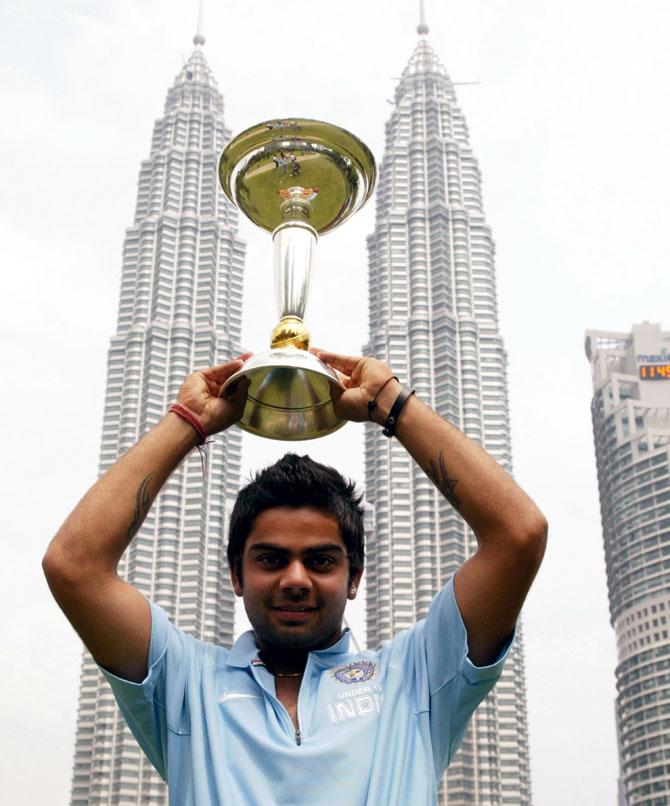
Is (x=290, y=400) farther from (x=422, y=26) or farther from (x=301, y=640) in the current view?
(x=422, y=26)

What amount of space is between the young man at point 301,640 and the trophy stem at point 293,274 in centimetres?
58

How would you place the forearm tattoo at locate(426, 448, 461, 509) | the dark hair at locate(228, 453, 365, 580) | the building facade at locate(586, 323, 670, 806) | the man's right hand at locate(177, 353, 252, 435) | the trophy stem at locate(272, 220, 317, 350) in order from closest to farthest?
1. the forearm tattoo at locate(426, 448, 461, 509)
2. the dark hair at locate(228, 453, 365, 580)
3. the man's right hand at locate(177, 353, 252, 435)
4. the trophy stem at locate(272, 220, 317, 350)
5. the building facade at locate(586, 323, 670, 806)

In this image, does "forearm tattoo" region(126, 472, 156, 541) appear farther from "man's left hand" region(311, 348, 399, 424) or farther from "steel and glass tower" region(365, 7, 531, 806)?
"steel and glass tower" region(365, 7, 531, 806)

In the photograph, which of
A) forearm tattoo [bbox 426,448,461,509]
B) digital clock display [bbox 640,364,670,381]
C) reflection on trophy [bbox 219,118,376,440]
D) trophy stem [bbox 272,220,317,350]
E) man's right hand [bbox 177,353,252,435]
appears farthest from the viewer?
digital clock display [bbox 640,364,670,381]

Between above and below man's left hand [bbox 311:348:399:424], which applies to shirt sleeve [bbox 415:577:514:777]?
below

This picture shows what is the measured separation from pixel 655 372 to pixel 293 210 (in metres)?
84.9

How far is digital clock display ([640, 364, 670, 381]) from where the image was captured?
3285 inches

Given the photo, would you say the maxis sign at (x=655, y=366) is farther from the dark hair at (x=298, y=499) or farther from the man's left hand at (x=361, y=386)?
the dark hair at (x=298, y=499)

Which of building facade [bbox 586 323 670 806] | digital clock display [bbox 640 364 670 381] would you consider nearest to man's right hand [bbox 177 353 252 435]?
building facade [bbox 586 323 670 806]

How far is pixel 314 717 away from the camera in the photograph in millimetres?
2336

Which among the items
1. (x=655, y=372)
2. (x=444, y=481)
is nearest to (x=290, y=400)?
(x=444, y=481)

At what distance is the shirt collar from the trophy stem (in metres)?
0.95

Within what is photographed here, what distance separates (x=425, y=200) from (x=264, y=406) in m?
77.5

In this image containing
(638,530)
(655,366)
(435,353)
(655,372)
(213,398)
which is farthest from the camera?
(655,366)
